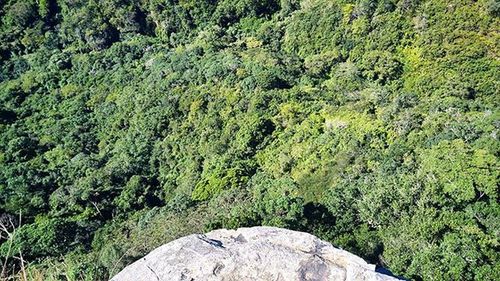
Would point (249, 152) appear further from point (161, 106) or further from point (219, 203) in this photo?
point (161, 106)

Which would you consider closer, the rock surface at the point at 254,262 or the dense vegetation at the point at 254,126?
the rock surface at the point at 254,262

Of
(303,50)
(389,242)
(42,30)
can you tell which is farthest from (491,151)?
(42,30)

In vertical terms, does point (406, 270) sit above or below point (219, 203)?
above

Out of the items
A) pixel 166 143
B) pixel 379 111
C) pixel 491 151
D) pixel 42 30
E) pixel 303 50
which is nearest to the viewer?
pixel 491 151

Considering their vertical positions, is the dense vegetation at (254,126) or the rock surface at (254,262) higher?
the rock surface at (254,262)

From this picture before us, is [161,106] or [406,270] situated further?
[161,106]
